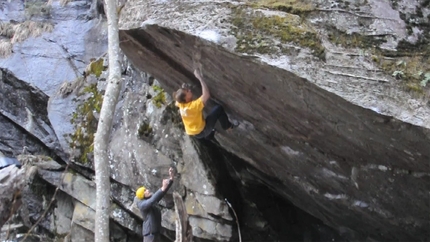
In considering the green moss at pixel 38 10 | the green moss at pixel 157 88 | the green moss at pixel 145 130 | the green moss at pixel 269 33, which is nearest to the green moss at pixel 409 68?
the green moss at pixel 269 33

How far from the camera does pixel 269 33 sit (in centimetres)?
651

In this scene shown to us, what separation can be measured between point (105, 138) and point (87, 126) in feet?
19.7

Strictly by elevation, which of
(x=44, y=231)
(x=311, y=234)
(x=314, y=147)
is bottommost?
(x=44, y=231)

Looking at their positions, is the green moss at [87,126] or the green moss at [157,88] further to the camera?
the green moss at [87,126]

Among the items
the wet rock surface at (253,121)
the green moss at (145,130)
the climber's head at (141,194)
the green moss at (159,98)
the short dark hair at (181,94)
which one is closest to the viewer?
the wet rock surface at (253,121)

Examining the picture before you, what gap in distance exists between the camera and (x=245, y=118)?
8.67 meters

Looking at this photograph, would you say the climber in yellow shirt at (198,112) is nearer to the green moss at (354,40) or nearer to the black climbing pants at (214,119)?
the black climbing pants at (214,119)

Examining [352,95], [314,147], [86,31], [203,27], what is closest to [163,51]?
[203,27]

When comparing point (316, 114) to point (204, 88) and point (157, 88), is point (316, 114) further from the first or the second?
point (157, 88)

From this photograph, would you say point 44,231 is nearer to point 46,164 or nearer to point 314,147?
point 46,164

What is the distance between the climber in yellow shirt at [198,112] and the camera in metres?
8.05

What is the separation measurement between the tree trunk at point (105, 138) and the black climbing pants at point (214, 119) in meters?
1.56

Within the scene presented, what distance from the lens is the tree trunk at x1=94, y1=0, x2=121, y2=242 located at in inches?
280

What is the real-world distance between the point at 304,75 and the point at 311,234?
755cm
